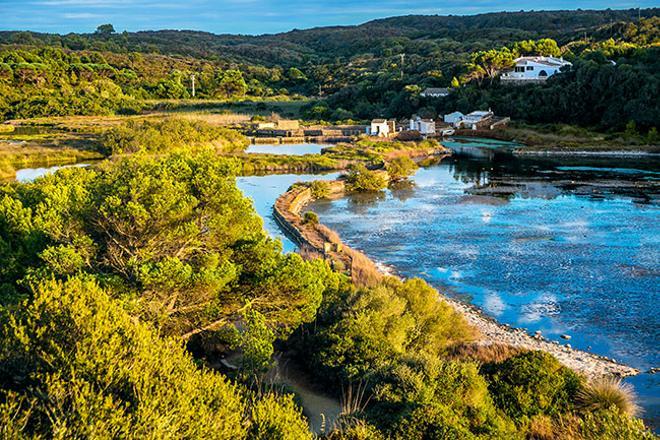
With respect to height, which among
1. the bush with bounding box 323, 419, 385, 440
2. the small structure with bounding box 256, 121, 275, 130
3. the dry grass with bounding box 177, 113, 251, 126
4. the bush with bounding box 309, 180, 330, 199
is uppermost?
the bush with bounding box 323, 419, 385, 440

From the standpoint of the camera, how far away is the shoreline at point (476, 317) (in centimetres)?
1658

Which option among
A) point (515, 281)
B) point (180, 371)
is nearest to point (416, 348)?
point (180, 371)

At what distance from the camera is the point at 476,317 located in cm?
1978

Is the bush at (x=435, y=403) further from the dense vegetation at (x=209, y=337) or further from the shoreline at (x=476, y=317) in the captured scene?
the shoreline at (x=476, y=317)

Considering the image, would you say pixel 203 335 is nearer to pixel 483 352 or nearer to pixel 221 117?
pixel 483 352

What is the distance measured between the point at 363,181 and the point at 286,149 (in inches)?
882

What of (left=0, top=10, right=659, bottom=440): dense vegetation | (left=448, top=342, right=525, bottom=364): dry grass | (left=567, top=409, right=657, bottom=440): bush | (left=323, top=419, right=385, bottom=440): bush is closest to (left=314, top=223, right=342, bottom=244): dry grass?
(left=0, top=10, right=659, bottom=440): dense vegetation

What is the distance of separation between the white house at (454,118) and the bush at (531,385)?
6587 centimetres

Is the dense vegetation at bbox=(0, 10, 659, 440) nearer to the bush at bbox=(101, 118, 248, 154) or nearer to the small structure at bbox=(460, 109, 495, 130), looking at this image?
the bush at bbox=(101, 118, 248, 154)

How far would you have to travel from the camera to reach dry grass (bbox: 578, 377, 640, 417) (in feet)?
42.2

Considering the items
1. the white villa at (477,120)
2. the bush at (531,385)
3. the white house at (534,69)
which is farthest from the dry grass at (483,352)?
the white house at (534,69)

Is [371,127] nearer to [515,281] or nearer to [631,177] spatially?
[631,177]

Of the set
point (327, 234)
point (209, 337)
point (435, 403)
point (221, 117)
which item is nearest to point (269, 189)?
point (327, 234)

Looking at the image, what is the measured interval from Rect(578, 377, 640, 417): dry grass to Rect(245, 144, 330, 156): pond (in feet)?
160
